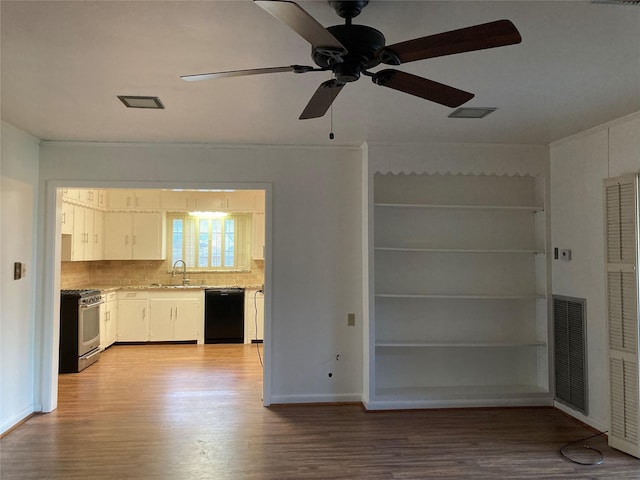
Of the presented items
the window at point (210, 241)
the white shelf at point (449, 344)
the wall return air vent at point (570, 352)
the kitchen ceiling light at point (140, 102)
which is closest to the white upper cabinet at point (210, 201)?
the window at point (210, 241)

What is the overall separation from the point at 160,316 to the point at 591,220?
19.2 ft

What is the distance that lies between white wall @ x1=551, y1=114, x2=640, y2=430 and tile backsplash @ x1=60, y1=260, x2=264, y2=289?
4908 millimetres

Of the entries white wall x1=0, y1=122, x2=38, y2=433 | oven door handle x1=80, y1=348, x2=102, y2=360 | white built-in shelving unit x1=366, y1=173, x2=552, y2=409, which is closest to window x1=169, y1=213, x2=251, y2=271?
oven door handle x1=80, y1=348, x2=102, y2=360

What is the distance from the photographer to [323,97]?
6.76ft

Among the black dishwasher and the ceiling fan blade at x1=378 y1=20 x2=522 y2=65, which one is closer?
the ceiling fan blade at x1=378 y1=20 x2=522 y2=65

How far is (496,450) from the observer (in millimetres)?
3283

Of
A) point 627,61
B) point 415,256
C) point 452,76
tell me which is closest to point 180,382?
point 415,256

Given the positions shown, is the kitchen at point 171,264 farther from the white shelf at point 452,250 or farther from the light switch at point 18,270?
the white shelf at point 452,250

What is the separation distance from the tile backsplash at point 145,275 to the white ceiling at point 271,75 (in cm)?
382

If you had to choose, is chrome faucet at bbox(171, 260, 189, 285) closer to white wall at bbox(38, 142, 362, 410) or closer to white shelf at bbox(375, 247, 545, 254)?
white wall at bbox(38, 142, 362, 410)

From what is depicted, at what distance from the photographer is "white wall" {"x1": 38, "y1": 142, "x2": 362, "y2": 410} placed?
163 inches

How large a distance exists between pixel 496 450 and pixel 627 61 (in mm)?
2703

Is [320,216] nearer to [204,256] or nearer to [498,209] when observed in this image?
[498,209]

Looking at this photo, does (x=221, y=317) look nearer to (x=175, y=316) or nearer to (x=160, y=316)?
(x=175, y=316)
